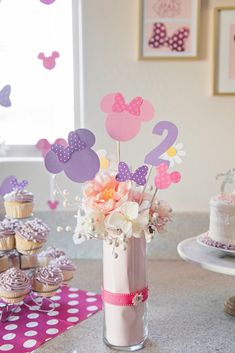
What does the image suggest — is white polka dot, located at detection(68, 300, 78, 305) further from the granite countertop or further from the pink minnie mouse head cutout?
the pink minnie mouse head cutout

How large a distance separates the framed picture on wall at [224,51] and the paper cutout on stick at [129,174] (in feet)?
2.10

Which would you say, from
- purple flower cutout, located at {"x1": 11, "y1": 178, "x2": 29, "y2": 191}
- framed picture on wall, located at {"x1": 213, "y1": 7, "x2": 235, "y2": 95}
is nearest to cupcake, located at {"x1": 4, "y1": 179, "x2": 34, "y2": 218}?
purple flower cutout, located at {"x1": 11, "y1": 178, "x2": 29, "y2": 191}

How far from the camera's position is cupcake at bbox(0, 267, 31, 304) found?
90 cm

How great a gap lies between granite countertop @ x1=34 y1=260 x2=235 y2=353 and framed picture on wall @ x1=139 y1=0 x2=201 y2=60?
61 cm

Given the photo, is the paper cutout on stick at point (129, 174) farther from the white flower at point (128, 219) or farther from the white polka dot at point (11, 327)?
the white polka dot at point (11, 327)

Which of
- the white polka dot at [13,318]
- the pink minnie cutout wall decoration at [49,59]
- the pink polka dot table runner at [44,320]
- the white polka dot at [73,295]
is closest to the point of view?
the pink polka dot table runner at [44,320]

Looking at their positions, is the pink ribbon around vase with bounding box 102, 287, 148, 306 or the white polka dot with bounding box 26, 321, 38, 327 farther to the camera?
the white polka dot with bounding box 26, 321, 38, 327

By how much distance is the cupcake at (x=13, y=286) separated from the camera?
0.90 m

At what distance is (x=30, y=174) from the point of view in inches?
53.5

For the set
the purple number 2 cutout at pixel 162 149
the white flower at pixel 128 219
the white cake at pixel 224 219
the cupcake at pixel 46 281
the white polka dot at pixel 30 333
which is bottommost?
the white polka dot at pixel 30 333

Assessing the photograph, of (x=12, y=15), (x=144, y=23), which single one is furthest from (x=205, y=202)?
(x=12, y=15)

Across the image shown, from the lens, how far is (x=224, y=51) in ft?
4.21

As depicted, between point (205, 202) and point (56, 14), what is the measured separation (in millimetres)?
730

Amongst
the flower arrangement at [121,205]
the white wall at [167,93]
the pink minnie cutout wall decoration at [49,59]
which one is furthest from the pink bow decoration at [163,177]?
the pink minnie cutout wall decoration at [49,59]
